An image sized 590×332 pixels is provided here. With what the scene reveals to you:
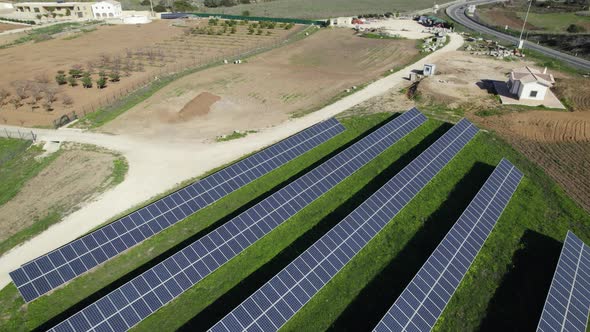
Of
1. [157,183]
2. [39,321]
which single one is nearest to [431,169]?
[157,183]

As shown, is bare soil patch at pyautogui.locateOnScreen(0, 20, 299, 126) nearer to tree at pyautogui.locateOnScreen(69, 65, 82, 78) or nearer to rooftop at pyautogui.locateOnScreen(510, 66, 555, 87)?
tree at pyautogui.locateOnScreen(69, 65, 82, 78)

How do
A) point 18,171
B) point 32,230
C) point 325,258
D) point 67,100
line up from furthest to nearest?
point 67,100, point 18,171, point 32,230, point 325,258

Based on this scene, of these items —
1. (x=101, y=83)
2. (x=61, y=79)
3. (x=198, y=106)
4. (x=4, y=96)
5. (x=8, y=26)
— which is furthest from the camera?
(x=8, y=26)

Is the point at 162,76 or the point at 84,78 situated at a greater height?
the point at 84,78

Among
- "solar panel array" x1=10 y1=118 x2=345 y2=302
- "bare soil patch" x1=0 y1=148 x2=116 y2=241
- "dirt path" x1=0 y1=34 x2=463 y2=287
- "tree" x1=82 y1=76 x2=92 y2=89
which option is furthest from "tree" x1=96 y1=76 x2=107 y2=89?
"solar panel array" x1=10 y1=118 x2=345 y2=302

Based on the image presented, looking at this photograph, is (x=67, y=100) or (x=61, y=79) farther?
(x=61, y=79)

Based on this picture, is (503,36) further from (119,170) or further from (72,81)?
(72,81)

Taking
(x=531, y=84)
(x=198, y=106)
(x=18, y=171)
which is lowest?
(x=18, y=171)

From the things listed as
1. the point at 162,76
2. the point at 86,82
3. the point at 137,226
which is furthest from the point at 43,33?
the point at 137,226
